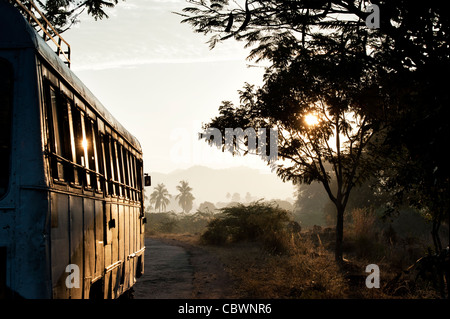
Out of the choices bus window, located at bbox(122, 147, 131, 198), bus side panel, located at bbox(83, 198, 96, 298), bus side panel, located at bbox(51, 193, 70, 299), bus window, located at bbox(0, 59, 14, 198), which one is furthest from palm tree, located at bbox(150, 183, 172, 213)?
bus window, located at bbox(0, 59, 14, 198)

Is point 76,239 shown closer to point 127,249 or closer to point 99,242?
point 99,242

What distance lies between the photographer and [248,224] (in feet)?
81.5

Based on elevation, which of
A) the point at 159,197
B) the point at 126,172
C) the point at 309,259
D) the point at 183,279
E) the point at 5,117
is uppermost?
the point at 5,117

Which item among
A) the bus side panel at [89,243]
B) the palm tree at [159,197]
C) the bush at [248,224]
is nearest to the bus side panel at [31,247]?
the bus side panel at [89,243]

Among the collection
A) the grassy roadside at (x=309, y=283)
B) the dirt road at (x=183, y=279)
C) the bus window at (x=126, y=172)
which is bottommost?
the dirt road at (x=183, y=279)

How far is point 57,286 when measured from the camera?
4625 millimetres

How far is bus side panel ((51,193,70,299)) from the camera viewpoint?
4551 mm

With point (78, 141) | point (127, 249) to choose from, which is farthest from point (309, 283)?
point (78, 141)

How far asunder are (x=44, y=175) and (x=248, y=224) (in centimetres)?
2093

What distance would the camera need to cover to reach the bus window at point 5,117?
14.4ft

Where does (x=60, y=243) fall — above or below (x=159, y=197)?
above

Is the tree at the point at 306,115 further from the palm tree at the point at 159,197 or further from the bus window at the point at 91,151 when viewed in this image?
the palm tree at the point at 159,197

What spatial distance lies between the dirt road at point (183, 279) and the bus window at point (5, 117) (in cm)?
663
